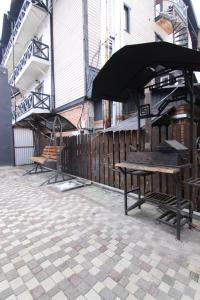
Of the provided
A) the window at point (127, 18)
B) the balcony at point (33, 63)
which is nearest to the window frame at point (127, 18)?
the window at point (127, 18)

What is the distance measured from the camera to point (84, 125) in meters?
7.64

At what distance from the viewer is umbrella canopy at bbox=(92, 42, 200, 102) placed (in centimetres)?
229

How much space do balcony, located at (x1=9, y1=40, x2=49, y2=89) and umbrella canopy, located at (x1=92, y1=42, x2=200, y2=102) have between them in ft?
25.0

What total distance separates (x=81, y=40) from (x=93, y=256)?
7.91m

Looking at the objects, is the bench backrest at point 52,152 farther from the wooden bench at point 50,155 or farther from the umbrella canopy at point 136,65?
the umbrella canopy at point 136,65

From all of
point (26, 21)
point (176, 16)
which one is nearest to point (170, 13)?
point (176, 16)

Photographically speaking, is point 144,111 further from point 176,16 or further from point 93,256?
point 176,16

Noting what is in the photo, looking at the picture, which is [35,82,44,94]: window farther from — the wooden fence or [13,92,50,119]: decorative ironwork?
the wooden fence

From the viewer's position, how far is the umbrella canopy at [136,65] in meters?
2.29

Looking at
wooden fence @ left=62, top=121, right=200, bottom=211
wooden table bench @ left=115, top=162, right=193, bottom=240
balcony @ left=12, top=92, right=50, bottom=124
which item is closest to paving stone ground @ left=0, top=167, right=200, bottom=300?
wooden table bench @ left=115, top=162, right=193, bottom=240

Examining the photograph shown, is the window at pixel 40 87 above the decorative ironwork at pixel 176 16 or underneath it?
underneath

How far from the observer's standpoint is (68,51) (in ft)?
27.0

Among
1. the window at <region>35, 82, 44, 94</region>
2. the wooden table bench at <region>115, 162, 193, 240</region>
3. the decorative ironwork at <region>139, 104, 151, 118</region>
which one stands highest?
the window at <region>35, 82, 44, 94</region>

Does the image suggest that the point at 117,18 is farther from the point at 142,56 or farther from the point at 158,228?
the point at 158,228
